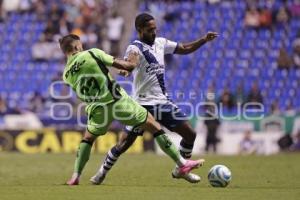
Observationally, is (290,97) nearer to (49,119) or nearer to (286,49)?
(286,49)

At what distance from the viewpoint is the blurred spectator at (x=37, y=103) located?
88.7 ft

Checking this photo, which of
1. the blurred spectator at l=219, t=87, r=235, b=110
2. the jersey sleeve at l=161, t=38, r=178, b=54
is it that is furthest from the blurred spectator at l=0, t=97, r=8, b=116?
the jersey sleeve at l=161, t=38, r=178, b=54

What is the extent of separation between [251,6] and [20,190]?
68.8 feet

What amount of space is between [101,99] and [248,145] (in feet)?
46.3

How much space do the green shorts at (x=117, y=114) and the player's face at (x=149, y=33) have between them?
1.04 metres

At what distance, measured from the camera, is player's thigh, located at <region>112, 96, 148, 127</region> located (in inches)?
459

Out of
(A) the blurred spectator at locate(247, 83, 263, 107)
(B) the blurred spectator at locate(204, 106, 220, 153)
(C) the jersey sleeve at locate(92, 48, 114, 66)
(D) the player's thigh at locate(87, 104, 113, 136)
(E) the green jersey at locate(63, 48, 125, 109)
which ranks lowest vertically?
(B) the blurred spectator at locate(204, 106, 220, 153)

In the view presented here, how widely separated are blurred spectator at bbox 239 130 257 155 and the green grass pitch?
16.8 ft

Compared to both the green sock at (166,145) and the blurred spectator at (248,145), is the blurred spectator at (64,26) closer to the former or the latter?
the blurred spectator at (248,145)

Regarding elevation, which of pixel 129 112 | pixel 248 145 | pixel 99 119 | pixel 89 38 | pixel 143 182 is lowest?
pixel 248 145

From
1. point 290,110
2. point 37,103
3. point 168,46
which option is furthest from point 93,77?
point 290,110

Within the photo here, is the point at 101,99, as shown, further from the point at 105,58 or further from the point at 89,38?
the point at 89,38

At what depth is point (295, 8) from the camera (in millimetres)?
30672

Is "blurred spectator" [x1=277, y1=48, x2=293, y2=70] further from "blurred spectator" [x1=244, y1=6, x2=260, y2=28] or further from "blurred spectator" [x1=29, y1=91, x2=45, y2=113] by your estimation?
"blurred spectator" [x1=29, y1=91, x2=45, y2=113]
